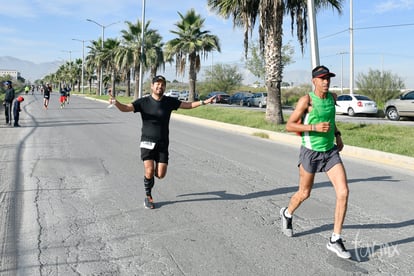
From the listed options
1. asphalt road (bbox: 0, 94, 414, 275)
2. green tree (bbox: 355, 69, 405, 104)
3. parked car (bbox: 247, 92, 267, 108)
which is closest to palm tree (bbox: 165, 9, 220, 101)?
parked car (bbox: 247, 92, 267, 108)

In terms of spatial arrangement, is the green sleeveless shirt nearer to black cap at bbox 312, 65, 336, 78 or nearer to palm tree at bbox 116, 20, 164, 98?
black cap at bbox 312, 65, 336, 78

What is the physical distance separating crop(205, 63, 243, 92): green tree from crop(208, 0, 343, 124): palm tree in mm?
46486

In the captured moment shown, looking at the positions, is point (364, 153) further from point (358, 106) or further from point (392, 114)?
point (358, 106)

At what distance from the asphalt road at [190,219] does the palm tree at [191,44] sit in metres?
Answer: 25.0

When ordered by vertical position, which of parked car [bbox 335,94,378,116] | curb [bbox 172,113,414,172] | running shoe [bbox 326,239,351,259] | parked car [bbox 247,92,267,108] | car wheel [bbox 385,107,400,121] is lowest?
running shoe [bbox 326,239,351,259]

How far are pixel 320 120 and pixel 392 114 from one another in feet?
63.0

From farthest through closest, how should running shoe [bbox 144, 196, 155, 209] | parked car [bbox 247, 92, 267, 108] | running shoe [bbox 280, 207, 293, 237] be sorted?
parked car [bbox 247, 92, 267, 108]
running shoe [bbox 144, 196, 155, 209]
running shoe [bbox 280, 207, 293, 237]

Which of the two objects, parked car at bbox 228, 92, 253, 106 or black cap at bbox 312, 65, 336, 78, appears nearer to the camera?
black cap at bbox 312, 65, 336, 78

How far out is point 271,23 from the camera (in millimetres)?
17031

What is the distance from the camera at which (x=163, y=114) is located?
5.58 m

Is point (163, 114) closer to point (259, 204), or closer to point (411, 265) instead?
point (259, 204)

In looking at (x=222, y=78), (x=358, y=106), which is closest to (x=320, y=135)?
(x=358, y=106)

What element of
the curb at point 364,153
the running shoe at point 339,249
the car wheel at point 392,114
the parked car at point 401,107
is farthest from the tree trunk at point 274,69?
the running shoe at point 339,249

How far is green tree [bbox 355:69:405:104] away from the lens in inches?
1226
